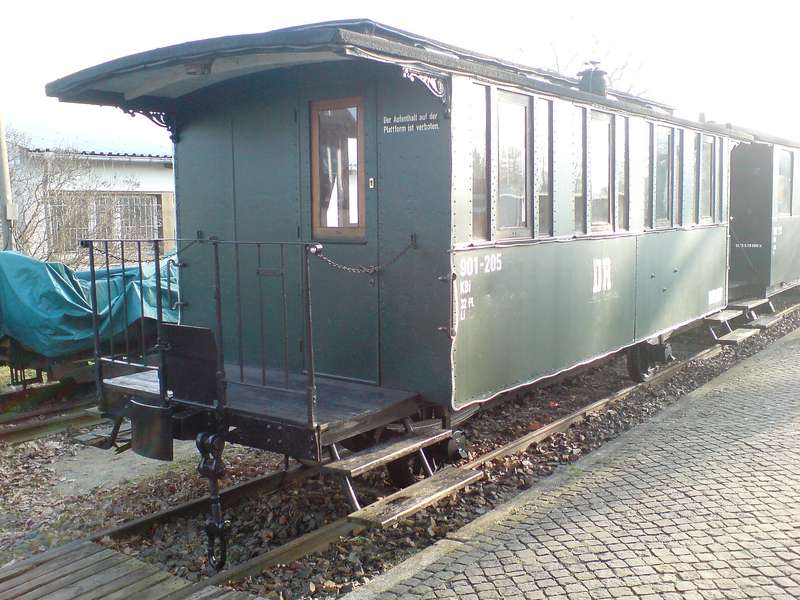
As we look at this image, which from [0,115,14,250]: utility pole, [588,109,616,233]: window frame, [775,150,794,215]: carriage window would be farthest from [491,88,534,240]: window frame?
[775,150,794,215]: carriage window

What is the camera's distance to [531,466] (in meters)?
6.44

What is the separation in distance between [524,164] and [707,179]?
5209 mm

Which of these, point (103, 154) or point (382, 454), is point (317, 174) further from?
point (103, 154)

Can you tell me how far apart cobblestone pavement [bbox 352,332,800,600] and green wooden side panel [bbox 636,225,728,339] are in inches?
75.6

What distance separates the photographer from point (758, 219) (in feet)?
43.8

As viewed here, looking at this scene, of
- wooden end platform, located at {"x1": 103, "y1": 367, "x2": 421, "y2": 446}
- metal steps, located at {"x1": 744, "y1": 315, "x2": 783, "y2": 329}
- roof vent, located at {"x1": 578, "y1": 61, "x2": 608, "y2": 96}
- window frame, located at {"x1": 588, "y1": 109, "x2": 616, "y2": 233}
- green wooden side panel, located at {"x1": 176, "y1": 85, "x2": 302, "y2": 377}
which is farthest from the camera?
metal steps, located at {"x1": 744, "y1": 315, "x2": 783, "y2": 329}

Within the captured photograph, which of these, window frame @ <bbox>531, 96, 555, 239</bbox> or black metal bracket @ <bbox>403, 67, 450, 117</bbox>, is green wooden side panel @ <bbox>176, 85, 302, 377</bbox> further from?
window frame @ <bbox>531, 96, 555, 239</bbox>

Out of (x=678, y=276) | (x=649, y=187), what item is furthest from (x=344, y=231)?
(x=678, y=276)

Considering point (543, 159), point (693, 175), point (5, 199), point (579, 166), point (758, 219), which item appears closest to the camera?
point (543, 159)

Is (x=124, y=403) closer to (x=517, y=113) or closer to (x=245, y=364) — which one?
(x=245, y=364)

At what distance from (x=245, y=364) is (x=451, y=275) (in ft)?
6.95

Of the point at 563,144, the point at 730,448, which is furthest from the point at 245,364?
the point at 730,448

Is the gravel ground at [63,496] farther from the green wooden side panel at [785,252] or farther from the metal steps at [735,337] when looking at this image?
the green wooden side panel at [785,252]

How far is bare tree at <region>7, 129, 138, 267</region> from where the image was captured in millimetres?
15680
